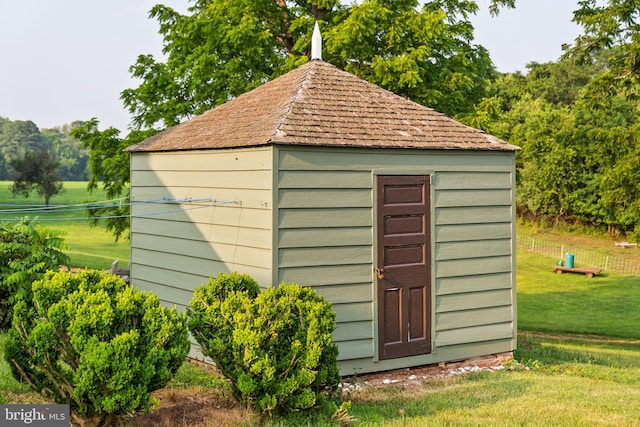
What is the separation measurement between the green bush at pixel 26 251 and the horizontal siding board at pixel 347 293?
3.76m

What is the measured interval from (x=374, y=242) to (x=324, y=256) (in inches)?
29.0

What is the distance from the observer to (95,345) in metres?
5.52

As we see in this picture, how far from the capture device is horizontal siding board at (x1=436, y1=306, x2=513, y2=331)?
934 centimetres

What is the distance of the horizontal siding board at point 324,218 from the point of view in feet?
26.5

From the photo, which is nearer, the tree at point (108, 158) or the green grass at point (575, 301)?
the tree at point (108, 158)

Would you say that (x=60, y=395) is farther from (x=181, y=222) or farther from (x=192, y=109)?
(x=192, y=109)

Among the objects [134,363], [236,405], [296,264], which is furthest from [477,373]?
[134,363]

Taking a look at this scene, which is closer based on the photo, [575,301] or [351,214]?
[351,214]

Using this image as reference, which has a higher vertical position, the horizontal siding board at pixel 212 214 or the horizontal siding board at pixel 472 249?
the horizontal siding board at pixel 212 214

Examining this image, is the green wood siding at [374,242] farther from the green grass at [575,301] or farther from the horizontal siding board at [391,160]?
the green grass at [575,301]

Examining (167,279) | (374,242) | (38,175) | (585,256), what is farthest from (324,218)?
(38,175)

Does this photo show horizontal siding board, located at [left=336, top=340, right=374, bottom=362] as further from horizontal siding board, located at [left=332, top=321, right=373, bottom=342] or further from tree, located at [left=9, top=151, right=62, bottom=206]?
tree, located at [left=9, top=151, right=62, bottom=206]

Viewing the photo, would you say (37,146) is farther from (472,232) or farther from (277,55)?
(472,232)

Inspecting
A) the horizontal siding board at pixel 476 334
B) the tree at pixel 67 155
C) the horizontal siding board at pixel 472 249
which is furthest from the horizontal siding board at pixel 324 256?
the tree at pixel 67 155
